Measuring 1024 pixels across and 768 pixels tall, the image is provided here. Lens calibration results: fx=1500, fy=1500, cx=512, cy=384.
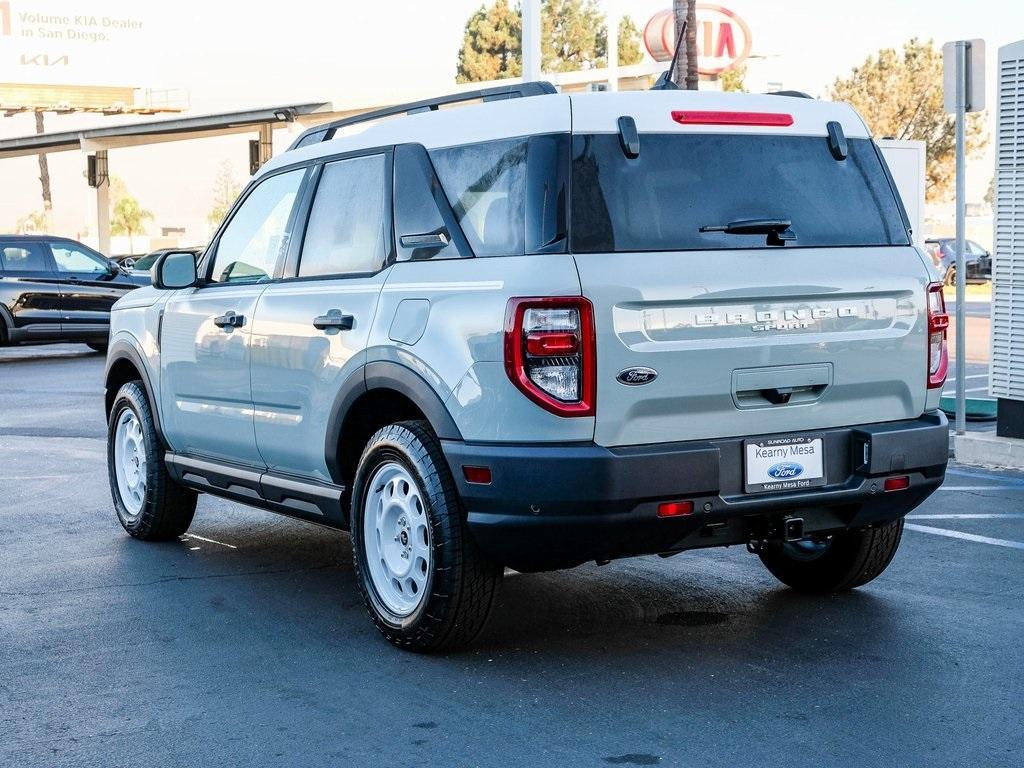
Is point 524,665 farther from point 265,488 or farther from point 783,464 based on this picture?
point 265,488

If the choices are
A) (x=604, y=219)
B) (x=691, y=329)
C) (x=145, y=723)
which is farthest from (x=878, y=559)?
(x=145, y=723)

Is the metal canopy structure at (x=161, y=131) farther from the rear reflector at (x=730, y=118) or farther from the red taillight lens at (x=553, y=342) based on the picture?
the red taillight lens at (x=553, y=342)

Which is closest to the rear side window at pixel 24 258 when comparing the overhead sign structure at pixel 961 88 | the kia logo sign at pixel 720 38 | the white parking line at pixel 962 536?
the overhead sign structure at pixel 961 88

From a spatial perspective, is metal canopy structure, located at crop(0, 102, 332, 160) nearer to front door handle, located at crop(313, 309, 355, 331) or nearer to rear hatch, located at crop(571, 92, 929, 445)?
front door handle, located at crop(313, 309, 355, 331)

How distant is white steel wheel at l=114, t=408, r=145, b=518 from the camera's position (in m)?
7.88

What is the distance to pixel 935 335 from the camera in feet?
18.6

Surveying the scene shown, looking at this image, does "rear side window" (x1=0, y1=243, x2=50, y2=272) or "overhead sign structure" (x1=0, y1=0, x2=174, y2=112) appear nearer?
"rear side window" (x1=0, y1=243, x2=50, y2=272)

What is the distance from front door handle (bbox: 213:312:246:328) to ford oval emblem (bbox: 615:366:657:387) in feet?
7.48

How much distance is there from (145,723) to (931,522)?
4836 mm

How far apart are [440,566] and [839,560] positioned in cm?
190

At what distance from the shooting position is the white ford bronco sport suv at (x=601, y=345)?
495 centimetres

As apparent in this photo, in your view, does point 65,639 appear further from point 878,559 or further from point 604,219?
point 878,559

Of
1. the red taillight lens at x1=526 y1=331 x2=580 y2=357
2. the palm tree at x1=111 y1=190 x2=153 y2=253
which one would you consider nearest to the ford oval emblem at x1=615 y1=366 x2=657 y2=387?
the red taillight lens at x1=526 y1=331 x2=580 y2=357

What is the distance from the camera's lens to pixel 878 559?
621 cm
